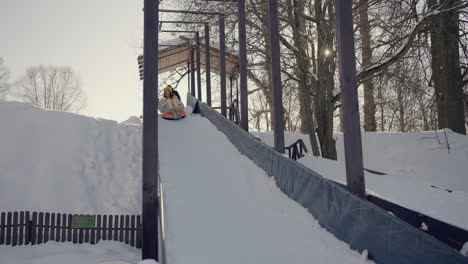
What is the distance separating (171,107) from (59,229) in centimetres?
758

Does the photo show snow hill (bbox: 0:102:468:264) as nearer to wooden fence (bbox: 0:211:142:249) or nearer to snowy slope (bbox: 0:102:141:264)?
snowy slope (bbox: 0:102:141:264)

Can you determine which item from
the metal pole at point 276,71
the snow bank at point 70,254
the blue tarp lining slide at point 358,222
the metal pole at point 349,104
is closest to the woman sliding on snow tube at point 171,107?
the snow bank at point 70,254

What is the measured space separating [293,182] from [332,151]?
8.66 m

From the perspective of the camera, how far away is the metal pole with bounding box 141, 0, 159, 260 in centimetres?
696

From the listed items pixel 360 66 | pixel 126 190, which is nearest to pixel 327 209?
pixel 126 190

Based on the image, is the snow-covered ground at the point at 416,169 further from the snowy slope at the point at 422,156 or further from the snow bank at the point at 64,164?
the snow bank at the point at 64,164

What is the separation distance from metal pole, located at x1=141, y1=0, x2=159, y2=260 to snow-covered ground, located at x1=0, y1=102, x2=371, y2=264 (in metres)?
0.41

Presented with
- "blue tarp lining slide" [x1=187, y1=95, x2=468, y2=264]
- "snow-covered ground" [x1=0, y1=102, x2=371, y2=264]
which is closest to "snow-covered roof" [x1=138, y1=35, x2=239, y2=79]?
"snow-covered ground" [x1=0, y1=102, x2=371, y2=264]

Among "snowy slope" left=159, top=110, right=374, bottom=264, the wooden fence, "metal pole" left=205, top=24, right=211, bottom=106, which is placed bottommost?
the wooden fence

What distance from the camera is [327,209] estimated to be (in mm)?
5266

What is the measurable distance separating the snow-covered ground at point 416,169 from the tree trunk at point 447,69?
770 millimetres

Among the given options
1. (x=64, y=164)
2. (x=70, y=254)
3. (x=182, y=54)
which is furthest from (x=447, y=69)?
(x=182, y=54)

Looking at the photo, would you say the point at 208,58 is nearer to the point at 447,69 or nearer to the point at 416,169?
the point at 447,69

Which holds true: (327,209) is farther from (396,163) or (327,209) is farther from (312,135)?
(396,163)
